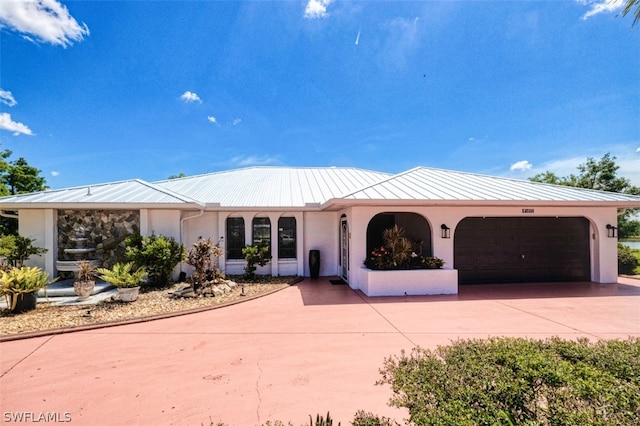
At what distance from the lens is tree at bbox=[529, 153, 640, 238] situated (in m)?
24.6

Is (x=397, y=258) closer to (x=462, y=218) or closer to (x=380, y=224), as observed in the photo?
(x=462, y=218)

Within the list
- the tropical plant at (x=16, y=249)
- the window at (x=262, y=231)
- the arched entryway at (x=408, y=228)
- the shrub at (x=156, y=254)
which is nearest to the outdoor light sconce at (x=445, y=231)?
the arched entryway at (x=408, y=228)

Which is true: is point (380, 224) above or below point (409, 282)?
above

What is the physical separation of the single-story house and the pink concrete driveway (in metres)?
2.14

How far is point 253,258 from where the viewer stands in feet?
36.1

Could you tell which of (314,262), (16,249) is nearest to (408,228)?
(314,262)

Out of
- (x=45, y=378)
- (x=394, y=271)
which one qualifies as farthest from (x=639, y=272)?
(x=45, y=378)

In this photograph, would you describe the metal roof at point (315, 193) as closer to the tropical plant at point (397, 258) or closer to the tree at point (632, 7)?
the tropical plant at point (397, 258)

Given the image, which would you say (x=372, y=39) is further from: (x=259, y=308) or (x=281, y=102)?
(x=259, y=308)

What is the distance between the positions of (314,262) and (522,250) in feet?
25.9

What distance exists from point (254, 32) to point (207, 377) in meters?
11.0

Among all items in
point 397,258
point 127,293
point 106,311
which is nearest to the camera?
point 106,311

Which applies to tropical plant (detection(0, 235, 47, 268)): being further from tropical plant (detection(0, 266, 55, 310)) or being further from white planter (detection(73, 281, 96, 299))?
white planter (detection(73, 281, 96, 299))

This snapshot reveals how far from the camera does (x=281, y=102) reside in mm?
15453
